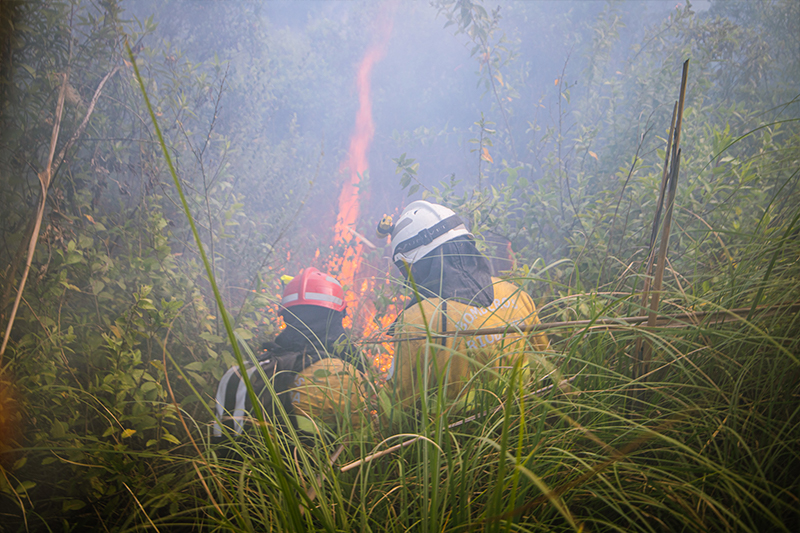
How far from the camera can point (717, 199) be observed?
1.22m

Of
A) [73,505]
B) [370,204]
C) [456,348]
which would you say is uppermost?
[370,204]

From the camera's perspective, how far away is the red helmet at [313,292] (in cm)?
143

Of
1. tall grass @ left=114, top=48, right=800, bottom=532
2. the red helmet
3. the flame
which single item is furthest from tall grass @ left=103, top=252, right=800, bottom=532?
the flame

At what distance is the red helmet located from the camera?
143cm

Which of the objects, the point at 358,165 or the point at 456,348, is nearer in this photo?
the point at 456,348

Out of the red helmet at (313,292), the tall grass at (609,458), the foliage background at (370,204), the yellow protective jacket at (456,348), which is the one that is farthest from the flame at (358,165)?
the tall grass at (609,458)

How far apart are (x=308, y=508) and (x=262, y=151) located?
4.20 m

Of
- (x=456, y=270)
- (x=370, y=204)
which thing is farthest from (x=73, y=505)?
(x=370, y=204)

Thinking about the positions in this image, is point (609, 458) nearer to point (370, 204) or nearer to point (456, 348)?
point (456, 348)

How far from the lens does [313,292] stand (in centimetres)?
144

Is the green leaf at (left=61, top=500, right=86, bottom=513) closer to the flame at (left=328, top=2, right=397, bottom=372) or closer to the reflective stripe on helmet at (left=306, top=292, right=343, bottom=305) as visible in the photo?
the reflective stripe on helmet at (left=306, top=292, right=343, bottom=305)

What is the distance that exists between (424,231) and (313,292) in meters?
0.57

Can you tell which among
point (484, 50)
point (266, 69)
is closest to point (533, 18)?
point (484, 50)

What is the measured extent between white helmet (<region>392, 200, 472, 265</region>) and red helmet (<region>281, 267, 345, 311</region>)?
1.11 feet
